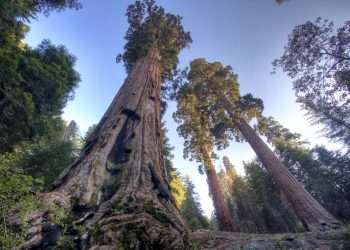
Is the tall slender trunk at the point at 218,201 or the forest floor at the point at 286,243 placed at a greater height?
the tall slender trunk at the point at 218,201

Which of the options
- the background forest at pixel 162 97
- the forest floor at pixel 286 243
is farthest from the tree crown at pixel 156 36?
the forest floor at pixel 286 243

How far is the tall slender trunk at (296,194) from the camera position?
5695mm

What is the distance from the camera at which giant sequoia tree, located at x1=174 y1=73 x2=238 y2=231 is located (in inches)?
435

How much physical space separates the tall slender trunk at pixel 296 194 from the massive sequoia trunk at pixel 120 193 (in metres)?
5.05

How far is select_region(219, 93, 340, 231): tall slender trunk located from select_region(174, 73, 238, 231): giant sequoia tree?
8.29 feet

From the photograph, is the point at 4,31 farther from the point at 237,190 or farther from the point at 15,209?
the point at 237,190

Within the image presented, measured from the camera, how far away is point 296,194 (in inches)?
270

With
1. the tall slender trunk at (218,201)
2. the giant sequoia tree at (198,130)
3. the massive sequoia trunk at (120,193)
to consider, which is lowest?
the massive sequoia trunk at (120,193)

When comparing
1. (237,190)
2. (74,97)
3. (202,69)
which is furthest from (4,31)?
(237,190)

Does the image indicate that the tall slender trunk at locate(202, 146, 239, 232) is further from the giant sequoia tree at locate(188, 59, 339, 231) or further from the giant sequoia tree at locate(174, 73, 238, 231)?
the giant sequoia tree at locate(188, 59, 339, 231)

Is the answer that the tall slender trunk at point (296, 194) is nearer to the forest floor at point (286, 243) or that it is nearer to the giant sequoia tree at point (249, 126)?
the giant sequoia tree at point (249, 126)

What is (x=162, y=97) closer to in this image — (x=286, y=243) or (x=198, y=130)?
(x=198, y=130)

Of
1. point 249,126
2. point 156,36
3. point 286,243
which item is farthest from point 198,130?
point 286,243

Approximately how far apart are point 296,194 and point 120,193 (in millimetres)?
6555
